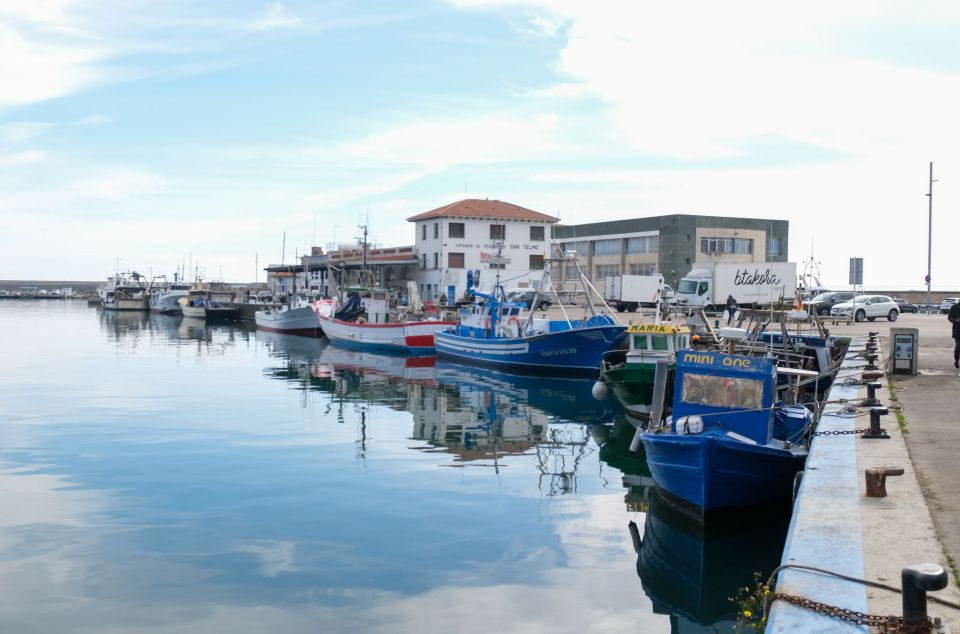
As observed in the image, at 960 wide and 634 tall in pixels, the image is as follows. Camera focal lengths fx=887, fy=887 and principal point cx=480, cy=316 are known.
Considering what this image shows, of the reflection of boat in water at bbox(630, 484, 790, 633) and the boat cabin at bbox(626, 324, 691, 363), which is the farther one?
the boat cabin at bbox(626, 324, 691, 363)

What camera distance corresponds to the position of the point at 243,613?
9.69 m

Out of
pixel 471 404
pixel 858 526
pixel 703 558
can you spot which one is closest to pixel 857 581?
pixel 858 526

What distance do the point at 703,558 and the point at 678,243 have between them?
2839 inches

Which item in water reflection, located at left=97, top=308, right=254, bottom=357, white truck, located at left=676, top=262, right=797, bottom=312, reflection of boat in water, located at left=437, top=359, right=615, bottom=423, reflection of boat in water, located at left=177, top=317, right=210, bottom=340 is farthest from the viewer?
reflection of boat in water, located at left=177, top=317, right=210, bottom=340

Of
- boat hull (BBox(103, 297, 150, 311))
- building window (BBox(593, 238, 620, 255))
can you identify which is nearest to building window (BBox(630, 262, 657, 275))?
building window (BBox(593, 238, 620, 255))

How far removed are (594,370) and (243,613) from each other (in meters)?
26.1

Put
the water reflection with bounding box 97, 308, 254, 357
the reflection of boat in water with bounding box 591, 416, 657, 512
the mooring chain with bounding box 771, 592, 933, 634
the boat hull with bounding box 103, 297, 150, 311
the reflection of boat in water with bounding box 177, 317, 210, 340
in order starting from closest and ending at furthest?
1. the mooring chain with bounding box 771, 592, 933, 634
2. the reflection of boat in water with bounding box 591, 416, 657, 512
3. the water reflection with bounding box 97, 308, 254, 357
4. the reflection of boat in water with bounding box 177, 317, 210, 340
5. the boat hull with bounding box 103, 297, 150, 311

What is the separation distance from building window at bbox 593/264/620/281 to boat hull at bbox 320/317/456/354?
40390 mm

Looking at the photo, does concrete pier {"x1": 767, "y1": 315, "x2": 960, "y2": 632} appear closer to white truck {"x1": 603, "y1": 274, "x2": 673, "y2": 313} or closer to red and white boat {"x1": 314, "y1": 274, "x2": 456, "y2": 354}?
red and white boat {"x1": 314, "y1": 274, "x2": 456, "y2": 354}

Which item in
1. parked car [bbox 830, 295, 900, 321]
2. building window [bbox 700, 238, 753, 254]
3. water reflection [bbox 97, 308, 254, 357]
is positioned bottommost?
water reflection [bbox 97, 308, 254, 357]

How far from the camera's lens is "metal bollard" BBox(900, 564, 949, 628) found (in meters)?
4.93

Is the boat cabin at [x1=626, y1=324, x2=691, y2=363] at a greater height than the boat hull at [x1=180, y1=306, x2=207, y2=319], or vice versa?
the boat cabin at [x1=626, y1=324, x2=691, y2=363]

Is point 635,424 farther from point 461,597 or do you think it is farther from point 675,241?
point 675,241

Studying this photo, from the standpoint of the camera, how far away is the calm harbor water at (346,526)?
9953 mm
